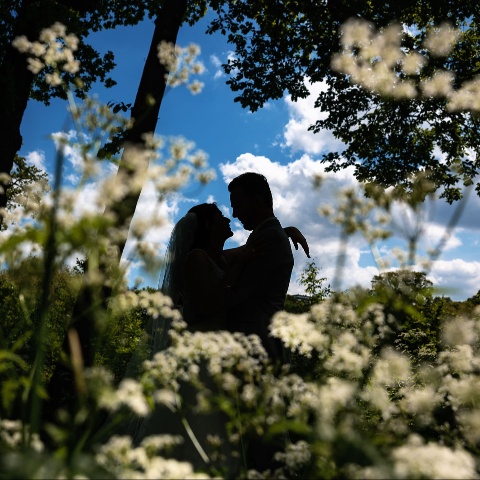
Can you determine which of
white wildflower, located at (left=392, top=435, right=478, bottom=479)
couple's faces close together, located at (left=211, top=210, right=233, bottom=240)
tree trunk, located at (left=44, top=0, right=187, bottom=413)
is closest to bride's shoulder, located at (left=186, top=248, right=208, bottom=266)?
couple's faces close together, located at (left=211, top=210, right=233, bottom=240)

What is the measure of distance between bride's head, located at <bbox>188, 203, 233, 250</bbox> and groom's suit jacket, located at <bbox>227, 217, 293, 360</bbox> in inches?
18.1

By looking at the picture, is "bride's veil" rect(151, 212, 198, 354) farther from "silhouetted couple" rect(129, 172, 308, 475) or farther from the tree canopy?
the tree canopy

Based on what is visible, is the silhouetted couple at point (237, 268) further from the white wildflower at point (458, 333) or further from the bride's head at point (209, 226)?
the white wildflower at point (458, 333)

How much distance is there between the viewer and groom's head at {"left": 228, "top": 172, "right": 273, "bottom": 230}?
4586mm

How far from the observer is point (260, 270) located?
Answer: 4.21 meters

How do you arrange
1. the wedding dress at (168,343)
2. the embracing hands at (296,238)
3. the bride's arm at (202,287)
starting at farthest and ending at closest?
the embracing hands at (296,238)
the bride's arm at (202,287)
the wedding dress at (168,343)

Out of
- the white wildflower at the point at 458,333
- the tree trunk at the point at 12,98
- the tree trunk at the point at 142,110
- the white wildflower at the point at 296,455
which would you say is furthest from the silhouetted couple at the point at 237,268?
the tree trunk at the point at 12,98

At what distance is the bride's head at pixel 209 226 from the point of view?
464 cm

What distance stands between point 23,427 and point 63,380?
6134 mm

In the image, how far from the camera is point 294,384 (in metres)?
2.27

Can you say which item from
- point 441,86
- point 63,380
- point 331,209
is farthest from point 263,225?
point 63,380

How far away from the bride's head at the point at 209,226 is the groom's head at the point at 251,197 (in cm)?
23

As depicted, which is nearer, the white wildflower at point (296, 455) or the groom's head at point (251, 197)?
the white wildflower at point (296, 455)

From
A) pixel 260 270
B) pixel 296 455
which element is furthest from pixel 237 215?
pixel 296 455
